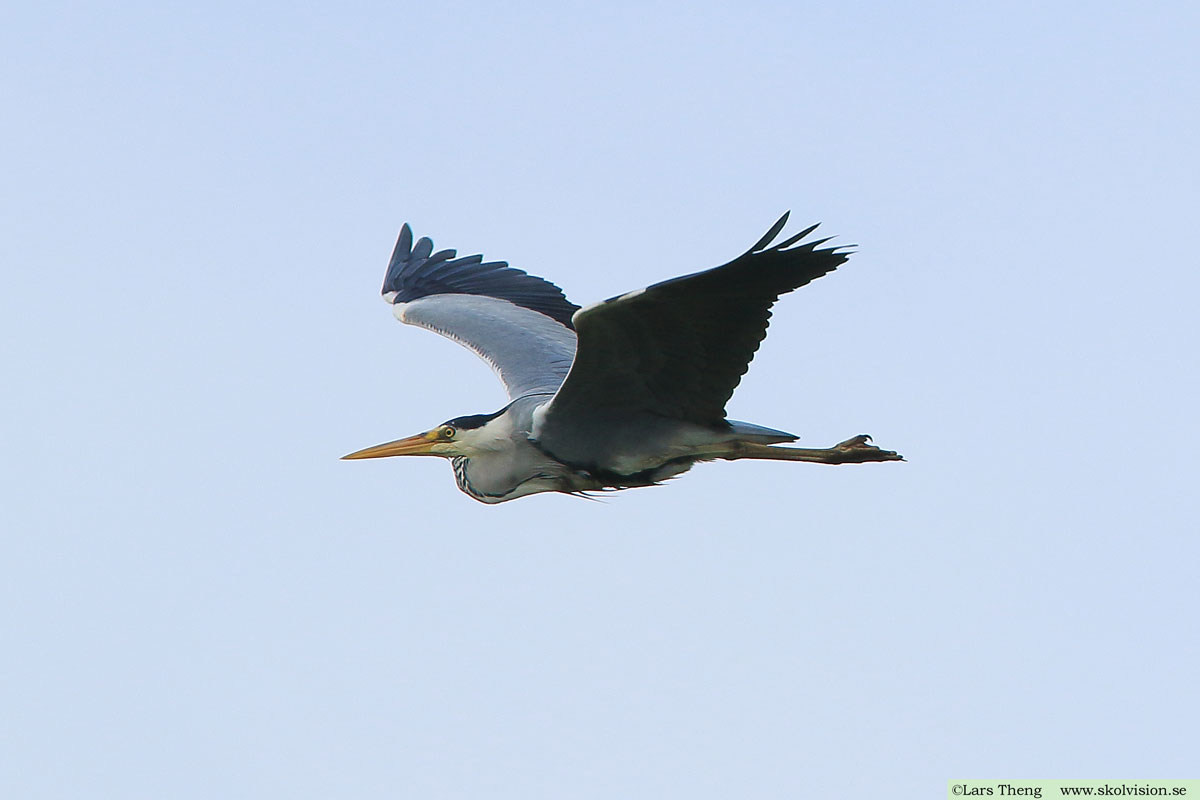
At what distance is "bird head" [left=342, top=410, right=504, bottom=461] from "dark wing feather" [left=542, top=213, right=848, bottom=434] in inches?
25.7

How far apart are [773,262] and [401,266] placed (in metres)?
5.76

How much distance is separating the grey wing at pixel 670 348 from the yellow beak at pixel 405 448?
0.96m

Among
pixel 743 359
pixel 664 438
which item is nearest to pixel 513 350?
pixel 664 438

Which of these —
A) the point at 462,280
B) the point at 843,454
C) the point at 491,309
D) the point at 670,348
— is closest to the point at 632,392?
the point at 670,348

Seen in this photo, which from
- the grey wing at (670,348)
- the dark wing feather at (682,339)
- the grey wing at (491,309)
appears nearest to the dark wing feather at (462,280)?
the grey wing at (491,309)

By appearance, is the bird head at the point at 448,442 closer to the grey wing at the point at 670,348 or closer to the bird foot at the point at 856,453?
the grey wing at the point at 670,348

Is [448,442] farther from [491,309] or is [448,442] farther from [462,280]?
[462,280]

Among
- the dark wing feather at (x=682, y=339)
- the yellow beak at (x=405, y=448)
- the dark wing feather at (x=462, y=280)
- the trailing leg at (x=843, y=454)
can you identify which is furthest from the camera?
the dark wing feather at (x=462, y=280)

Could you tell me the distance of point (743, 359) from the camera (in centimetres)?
743

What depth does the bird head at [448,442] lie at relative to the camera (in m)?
8.73

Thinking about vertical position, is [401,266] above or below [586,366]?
above

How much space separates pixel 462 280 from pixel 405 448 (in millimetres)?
3013

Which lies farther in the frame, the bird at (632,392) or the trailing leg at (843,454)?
the trailing leg at (843,454)

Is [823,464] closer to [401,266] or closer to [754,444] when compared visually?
[754,444]
